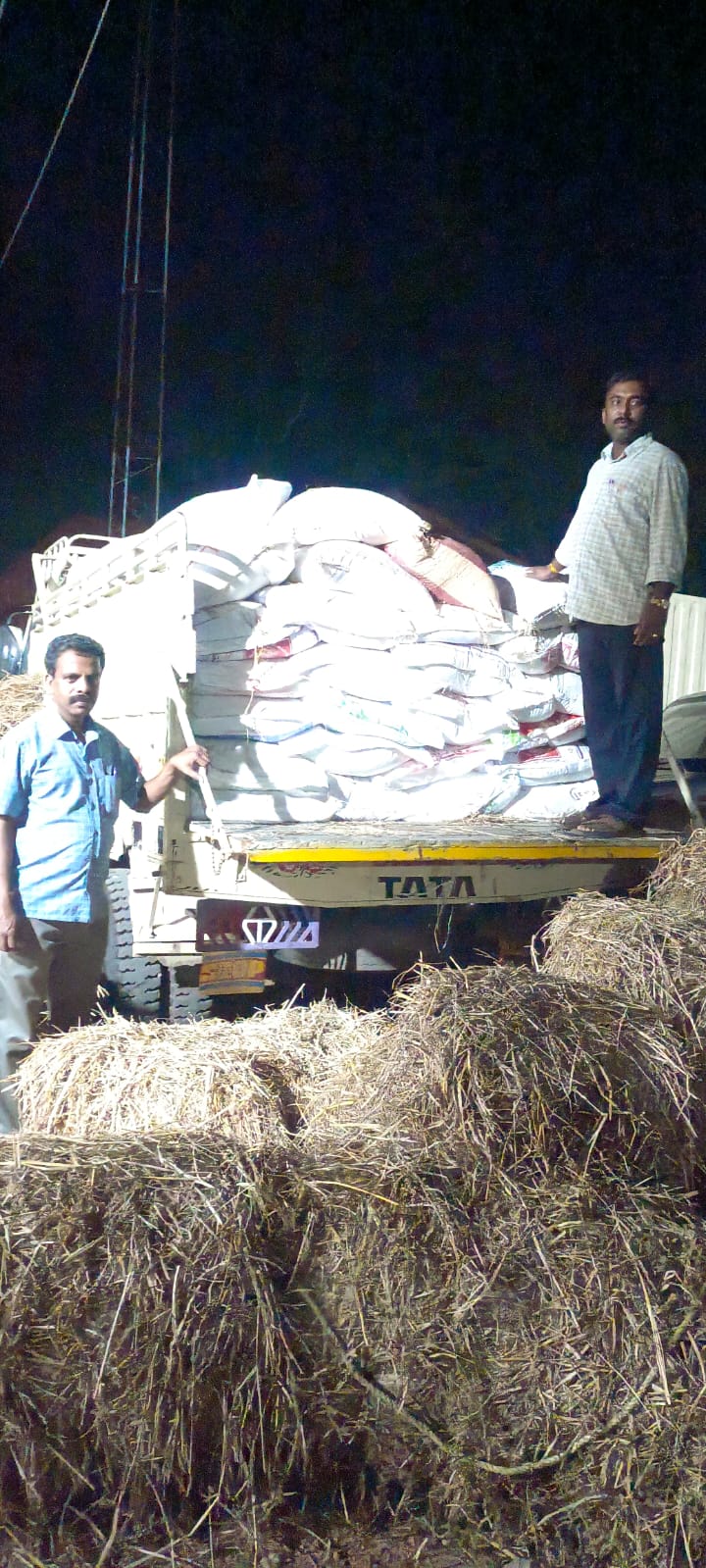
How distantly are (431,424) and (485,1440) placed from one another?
13161 mm

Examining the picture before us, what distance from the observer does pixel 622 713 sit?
532 cm

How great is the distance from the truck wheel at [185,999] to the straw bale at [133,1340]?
7.61 ft

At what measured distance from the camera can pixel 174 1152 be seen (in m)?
2.57

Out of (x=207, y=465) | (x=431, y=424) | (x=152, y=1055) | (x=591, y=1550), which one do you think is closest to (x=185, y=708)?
(x=152, y=1055)

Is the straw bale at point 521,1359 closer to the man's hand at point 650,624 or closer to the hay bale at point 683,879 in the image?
the hay bale at point 683,879

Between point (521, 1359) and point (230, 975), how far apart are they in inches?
99.7

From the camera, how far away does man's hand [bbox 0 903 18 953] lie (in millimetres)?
4250

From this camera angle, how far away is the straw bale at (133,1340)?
2184 millimetres

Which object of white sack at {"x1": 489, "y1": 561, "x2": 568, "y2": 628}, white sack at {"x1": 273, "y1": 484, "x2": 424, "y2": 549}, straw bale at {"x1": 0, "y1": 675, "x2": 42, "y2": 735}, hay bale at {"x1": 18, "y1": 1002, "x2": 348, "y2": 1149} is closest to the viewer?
hay bale at {"x1": 18, "y1": 1002, "x2": 348, "y2": 1149}

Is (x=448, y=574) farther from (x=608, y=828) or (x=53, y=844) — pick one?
(x=53, y=844)

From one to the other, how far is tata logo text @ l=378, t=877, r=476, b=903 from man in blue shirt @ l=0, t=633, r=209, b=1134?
1.11m

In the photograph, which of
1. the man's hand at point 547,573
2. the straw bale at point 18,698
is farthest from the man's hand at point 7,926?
the straw bale at point 18,698

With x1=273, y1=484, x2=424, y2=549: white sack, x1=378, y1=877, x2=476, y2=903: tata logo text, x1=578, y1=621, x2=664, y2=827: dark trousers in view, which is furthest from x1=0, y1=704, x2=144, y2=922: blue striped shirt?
x1=578, y1=621, x2=664, y2=827: dark trousers

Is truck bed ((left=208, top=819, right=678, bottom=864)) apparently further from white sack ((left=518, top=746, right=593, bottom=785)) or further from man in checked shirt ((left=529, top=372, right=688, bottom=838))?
white sack ((left=518, top=746, right=593, bottom=785))
